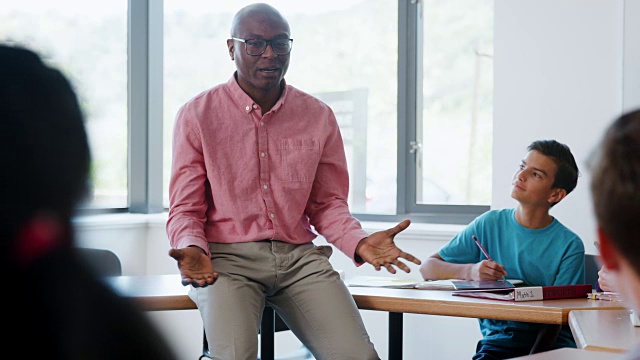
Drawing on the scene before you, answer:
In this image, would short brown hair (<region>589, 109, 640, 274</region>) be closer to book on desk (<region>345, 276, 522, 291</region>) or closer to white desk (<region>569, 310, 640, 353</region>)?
white desk (<region>569, 310, 640, 353</region>)

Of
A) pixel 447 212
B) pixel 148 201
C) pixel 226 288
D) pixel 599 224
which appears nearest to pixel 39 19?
pixel 148 201

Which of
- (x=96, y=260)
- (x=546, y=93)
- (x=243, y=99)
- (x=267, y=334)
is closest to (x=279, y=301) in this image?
(x=267, y=334)

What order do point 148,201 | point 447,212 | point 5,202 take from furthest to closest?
point 148,201, point 447,212, point 5,202

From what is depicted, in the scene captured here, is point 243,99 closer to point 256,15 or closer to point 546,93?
point 256,15

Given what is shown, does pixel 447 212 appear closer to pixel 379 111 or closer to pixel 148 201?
pixel 379 111

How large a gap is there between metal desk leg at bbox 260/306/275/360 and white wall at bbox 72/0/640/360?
1.43 feet

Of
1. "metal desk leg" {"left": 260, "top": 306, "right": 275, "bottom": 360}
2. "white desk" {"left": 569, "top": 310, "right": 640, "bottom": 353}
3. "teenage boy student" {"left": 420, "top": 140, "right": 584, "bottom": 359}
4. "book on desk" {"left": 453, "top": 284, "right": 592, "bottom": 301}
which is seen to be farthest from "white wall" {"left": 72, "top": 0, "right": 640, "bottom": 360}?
"white desk" {"left": 569, "top": 310, "right": 640, "bottom": 353}

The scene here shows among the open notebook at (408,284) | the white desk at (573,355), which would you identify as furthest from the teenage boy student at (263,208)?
the white desk at (573,355)

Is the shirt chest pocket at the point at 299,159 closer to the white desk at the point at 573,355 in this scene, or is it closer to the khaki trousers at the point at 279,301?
the khaki trousers at the point at 279,301

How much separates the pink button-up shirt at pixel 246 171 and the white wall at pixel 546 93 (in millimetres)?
952

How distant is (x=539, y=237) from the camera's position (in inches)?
117

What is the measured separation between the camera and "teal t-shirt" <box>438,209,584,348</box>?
281 cm

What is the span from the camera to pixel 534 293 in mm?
2582

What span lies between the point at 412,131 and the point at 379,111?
22 centimetres
